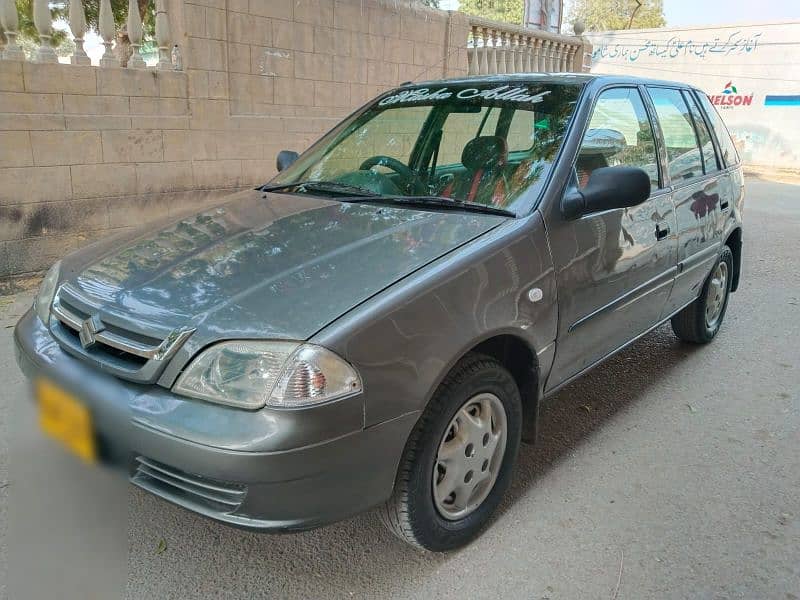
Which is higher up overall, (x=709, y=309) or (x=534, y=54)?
(x=534, y=54)

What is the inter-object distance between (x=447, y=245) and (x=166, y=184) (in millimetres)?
4667

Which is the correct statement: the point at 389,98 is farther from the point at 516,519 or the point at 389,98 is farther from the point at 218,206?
the point at 516,519

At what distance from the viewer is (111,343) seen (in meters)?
2.04

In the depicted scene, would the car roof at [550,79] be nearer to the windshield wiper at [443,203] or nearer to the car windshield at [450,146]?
the car windshield at [450,146]

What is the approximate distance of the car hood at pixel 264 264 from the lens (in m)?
1.98

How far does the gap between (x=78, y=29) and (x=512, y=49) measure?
20.9 ft

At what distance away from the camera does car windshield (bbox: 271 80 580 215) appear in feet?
9.32

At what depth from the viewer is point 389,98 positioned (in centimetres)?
370

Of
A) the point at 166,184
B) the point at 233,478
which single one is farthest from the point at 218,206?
the point at 166,184

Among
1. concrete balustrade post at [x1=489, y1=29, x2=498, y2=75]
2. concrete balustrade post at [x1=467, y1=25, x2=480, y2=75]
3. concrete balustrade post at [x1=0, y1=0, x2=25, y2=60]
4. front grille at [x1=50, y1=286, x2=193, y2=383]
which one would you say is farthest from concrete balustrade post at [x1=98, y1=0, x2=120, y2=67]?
concrete balustrade post at [x1=489, y1=29, x2=498, y2=75]

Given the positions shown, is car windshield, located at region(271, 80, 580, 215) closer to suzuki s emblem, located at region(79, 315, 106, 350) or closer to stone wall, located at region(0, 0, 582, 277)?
suzuki s emblem, located at region(79, 315, 106, 350)

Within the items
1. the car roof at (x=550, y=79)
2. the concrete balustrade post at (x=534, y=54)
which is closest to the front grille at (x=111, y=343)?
the car roof at (x=550, y=79)

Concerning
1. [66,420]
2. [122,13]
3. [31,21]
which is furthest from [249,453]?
[122,13]

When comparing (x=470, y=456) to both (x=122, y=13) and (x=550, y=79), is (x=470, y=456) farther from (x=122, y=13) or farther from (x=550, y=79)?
(x=122, y=13)
